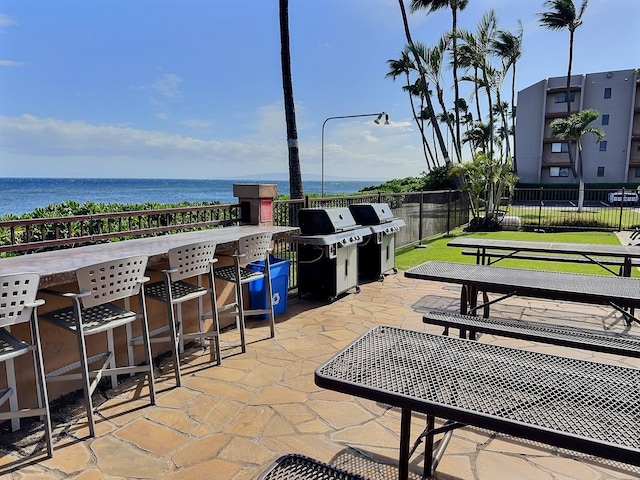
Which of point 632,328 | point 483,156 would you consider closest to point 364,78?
point 483,156

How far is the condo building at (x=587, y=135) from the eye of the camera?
108ft

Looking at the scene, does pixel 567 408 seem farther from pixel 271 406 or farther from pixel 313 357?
pixel 313 357

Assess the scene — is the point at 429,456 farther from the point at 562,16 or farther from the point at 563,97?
the point at 563,97

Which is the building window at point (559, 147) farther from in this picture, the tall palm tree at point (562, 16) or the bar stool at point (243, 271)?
the bar stool at point (243, 271)

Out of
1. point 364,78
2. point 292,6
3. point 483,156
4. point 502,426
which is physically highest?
point 364,78

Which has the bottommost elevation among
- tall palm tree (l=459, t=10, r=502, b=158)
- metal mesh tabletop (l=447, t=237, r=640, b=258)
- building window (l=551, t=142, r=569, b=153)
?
metal mesh tabletop (l=447, t=237, r=640, b=258)

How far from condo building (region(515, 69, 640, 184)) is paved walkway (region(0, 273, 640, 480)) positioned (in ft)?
118

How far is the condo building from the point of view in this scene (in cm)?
3297

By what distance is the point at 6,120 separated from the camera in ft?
204

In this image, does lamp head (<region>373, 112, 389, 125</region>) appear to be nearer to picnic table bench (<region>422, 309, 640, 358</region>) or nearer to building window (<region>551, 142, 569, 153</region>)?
picnic table bench (<region>422, 309, 640, 358</region>)

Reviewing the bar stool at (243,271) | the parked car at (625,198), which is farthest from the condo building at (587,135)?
the bar stool at (243,271)

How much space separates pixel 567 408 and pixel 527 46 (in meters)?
28.0

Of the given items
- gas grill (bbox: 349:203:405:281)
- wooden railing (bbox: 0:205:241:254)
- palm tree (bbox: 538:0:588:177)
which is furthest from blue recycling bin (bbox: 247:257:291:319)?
palm tree (bbox: 538:0:588:177)

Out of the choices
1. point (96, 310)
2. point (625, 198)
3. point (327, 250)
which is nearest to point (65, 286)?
point (96, 310)
